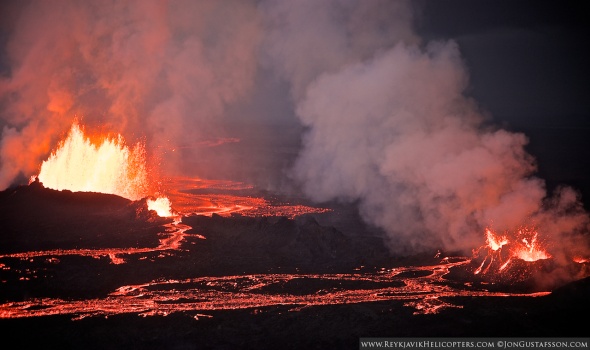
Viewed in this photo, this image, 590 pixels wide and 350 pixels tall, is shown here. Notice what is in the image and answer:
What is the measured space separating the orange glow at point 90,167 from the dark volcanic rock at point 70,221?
19.1ft

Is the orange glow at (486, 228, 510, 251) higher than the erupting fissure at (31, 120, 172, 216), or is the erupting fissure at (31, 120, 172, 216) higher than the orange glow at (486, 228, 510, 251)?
the erupting fissure at (31, 120, 172, 216)

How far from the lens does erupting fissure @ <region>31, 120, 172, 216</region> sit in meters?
56.9

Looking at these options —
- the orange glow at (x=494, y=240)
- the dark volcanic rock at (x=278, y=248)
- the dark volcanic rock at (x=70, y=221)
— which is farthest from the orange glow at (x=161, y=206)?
the orange glow at (x=494, y=240)

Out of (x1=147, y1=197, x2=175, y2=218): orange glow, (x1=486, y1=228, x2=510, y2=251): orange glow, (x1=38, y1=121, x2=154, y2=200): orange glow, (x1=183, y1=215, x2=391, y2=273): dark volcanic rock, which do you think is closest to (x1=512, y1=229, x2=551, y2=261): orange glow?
(x1=486, y1=228, x2=510, y2=251): orange glow

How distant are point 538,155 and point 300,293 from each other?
376ft

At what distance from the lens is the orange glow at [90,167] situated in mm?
57094

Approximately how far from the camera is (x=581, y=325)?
25.0m

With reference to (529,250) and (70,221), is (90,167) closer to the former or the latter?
(70,221)

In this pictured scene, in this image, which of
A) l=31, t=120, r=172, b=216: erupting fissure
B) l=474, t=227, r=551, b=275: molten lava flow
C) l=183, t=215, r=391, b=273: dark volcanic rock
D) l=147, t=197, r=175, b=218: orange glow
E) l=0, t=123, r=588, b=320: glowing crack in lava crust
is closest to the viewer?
l=0, t=123, r=588, b=320: glowing crack in lava crust

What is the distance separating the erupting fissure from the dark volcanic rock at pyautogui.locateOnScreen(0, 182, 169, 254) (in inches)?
185

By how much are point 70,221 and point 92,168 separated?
14.3 m

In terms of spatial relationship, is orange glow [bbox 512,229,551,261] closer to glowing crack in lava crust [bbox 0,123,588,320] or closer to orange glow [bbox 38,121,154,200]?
glowing crack in lava crust [bbox 0,123,588,320]

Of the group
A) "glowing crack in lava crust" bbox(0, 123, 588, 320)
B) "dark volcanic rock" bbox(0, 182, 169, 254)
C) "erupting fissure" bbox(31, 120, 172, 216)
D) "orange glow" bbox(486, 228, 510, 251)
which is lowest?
"glowing crack in lava crust" bbox(0, 123, 588, 320)

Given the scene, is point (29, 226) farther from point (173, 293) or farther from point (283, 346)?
point (283, 346)
